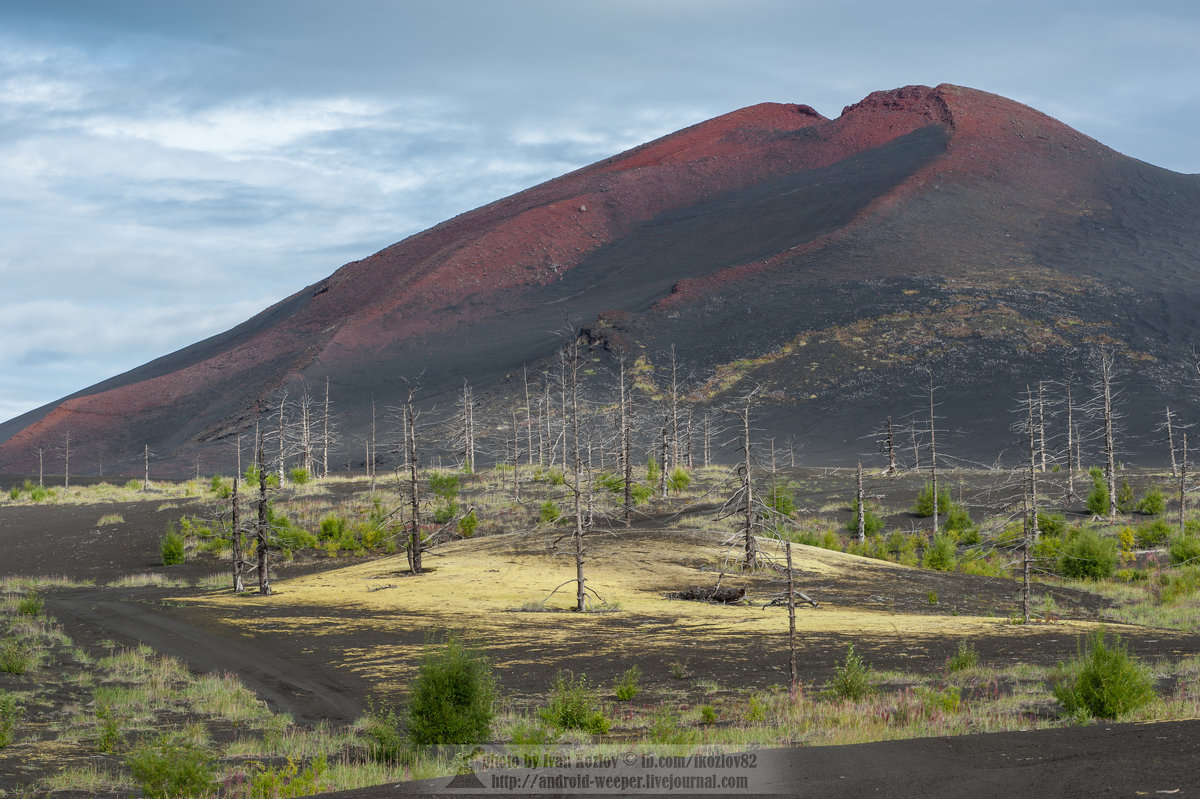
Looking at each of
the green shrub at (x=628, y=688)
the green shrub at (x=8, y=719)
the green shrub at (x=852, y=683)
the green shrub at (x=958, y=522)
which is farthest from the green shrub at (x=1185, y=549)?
the green shrub at (x=8, y=719)

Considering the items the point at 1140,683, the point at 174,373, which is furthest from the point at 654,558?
the point at 174,373

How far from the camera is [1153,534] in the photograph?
41281 mm

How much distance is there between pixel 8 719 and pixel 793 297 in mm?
104277

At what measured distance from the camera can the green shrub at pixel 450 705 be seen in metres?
13.5

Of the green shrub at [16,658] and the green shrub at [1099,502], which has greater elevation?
the green shrub at [1099,502]

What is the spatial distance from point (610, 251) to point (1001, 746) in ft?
458

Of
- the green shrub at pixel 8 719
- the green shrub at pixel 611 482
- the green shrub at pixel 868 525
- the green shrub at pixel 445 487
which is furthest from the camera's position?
the green shrub at pixel 445 487

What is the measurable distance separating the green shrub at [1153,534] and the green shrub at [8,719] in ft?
132

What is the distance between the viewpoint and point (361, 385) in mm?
114938

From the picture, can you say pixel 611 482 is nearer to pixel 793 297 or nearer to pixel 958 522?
pixel 958 522

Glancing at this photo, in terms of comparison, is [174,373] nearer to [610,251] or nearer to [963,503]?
[610,251]

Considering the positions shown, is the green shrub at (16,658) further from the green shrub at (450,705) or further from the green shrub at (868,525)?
the green shrub at (868,525)

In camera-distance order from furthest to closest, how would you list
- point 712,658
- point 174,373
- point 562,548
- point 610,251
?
point 610,251
point 174,373
point 562,548
point 712,658

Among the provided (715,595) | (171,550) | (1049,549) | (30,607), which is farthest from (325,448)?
(1049,549)
